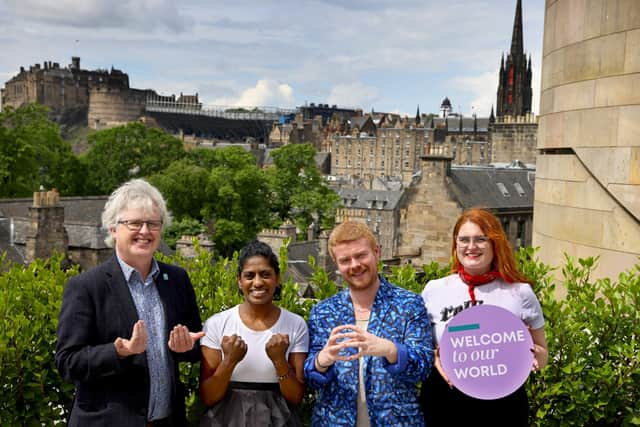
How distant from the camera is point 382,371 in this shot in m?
4.11

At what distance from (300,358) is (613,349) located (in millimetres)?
2454

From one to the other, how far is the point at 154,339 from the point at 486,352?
2.06 metres

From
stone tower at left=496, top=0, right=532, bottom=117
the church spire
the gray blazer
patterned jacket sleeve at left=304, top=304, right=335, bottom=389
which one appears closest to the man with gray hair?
the gray blazer

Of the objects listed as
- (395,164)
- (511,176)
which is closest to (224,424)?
(511,176)

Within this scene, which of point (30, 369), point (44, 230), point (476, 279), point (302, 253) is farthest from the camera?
point (302, 253)

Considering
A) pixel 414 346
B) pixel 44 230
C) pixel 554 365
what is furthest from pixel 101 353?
pixel 44 230

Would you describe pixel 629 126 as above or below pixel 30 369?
above

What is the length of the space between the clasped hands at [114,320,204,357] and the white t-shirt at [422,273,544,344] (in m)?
1.54

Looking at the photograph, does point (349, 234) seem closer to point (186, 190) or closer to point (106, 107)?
point (186, 190)

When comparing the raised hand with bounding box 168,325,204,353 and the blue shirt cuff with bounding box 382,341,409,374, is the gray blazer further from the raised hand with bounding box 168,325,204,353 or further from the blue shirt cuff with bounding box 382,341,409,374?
the blue shirt cuff with bounding box 382,341,409,374

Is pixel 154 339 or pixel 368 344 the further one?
pixel 154 339

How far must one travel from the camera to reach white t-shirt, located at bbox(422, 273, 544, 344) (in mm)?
4234

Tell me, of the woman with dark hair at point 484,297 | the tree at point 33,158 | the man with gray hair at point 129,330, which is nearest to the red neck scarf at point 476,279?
the woman with dark hair at point 484,297

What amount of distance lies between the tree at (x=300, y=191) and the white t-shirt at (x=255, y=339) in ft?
153
